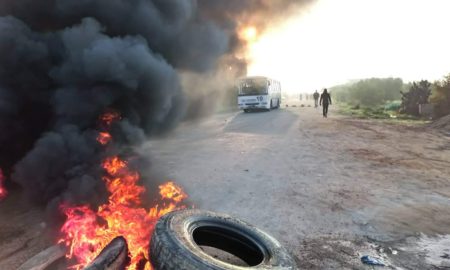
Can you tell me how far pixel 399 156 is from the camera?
468 inches

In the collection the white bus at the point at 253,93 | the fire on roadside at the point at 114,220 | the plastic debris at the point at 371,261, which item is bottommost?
the plastic debris at the point at 371,261

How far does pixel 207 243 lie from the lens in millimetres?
5176

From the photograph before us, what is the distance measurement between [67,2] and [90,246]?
6.63 meters

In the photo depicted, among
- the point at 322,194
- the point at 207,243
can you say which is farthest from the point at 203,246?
the point at 322,194

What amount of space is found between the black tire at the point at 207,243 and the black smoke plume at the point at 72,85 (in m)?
2.37

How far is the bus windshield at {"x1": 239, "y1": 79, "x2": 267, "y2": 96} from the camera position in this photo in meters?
29.5

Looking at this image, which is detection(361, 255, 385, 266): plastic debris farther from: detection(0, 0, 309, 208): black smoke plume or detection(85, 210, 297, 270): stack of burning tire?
detection(0, 0, 309, 208): black smoke plume

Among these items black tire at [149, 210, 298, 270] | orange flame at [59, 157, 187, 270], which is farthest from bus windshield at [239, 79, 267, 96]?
black tire at [149, 210, 298, 270]

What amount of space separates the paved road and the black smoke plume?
2.20 meters

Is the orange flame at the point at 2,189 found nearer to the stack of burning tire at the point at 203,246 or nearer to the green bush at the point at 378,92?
the stack of burning tire at the point at 203,246

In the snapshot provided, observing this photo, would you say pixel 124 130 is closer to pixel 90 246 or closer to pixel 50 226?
pixel 50 226

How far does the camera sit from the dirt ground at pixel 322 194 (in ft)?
18.3

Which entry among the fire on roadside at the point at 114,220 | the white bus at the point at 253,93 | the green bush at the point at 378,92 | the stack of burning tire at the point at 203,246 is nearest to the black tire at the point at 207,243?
the stack of burning tire at the point at 203,246

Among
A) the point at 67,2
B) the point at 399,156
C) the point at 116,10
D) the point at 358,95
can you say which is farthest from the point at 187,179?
the point at 358,95
